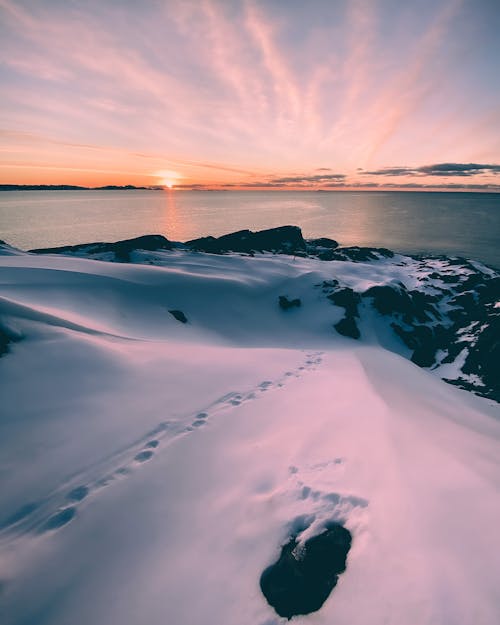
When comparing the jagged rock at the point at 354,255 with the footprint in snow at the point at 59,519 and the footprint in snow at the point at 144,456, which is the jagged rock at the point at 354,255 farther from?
the footprint in snow at the point at 59,519

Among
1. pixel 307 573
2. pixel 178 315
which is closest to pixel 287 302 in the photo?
pixel 178 315

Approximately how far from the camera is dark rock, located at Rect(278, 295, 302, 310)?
3388cm

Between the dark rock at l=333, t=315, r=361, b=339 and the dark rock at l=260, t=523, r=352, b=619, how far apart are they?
26.4 m

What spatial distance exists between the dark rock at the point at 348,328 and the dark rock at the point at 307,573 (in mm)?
26437

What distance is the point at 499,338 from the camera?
26312 mm

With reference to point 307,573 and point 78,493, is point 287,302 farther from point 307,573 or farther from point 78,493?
point 307,573

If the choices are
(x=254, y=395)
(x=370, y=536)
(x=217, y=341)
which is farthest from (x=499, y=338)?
(x=370, y=536)

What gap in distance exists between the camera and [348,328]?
101ft

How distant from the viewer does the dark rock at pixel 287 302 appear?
111 feet

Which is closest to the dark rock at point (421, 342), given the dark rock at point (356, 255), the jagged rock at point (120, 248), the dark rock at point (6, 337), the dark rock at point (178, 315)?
the dark rock at point (178, 315)

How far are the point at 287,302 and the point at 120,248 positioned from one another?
2310 centimetres

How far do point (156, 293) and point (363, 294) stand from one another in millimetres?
23526

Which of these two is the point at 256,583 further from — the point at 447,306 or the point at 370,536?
the point at 447,306

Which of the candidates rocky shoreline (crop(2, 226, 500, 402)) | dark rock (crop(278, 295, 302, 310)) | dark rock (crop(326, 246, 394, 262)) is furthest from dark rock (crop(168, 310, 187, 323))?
dark rock (crop(326, 246, 394, 262))
